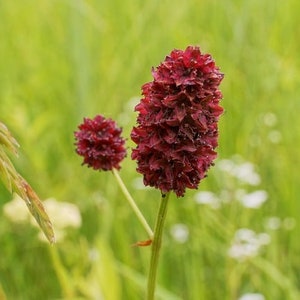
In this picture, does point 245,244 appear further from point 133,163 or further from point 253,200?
point 133,163

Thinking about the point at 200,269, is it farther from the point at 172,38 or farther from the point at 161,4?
the point at 161,4

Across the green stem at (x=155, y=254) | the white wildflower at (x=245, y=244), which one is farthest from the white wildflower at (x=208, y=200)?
the green stem at (x=155, y=254)

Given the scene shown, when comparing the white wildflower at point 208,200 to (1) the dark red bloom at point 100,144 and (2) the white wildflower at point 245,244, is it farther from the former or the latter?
(1) the dark red bloom at point 100,144

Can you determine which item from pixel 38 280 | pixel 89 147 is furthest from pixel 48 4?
pixel 89 147

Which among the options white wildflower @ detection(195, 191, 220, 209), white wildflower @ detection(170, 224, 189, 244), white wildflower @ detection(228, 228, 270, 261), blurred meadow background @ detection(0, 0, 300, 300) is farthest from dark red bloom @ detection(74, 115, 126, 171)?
white wildflower @ detection(170, 224, 189, 244)

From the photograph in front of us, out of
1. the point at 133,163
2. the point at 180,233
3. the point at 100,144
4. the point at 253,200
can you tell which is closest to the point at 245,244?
the point at 253,200

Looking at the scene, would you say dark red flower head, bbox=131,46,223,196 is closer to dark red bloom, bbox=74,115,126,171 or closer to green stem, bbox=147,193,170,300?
green stem, bbox=147,193,170,300
